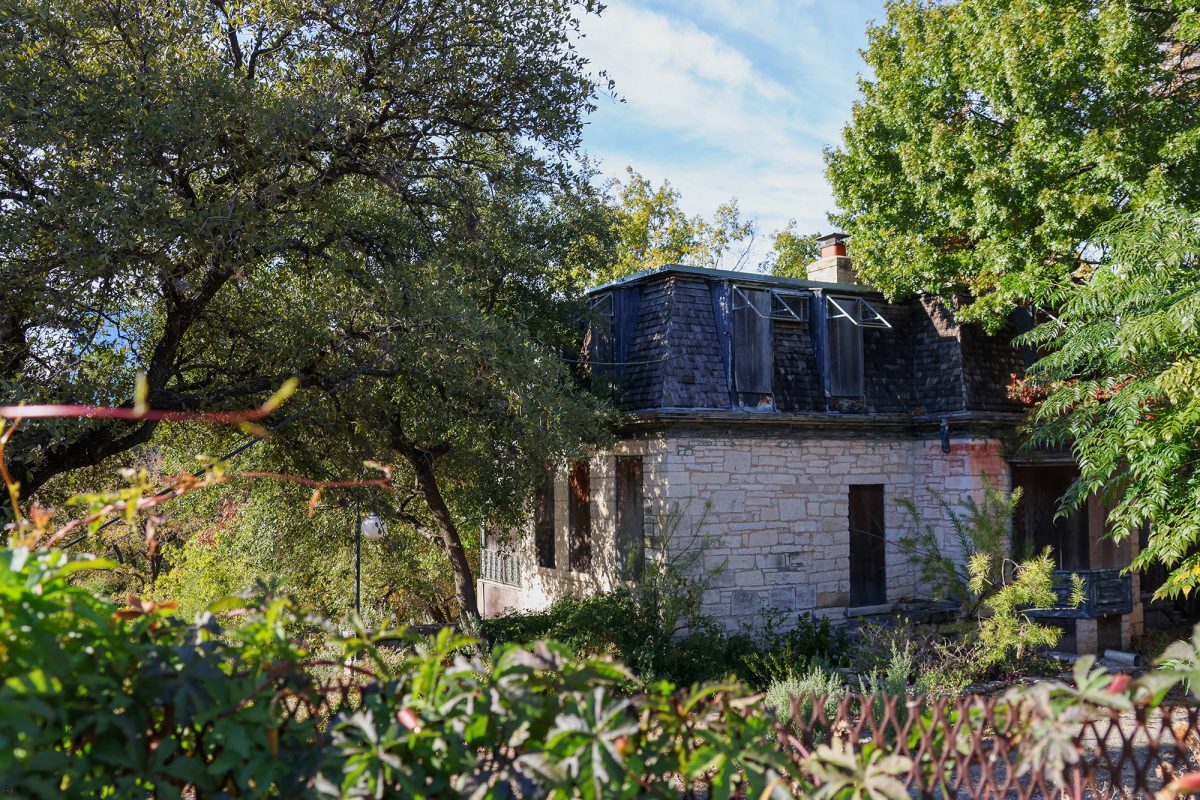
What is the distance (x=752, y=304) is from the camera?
13.0 m

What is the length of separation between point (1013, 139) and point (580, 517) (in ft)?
27.6

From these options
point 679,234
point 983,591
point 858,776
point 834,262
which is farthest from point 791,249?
point 858,776

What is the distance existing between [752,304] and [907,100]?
4.11 metres

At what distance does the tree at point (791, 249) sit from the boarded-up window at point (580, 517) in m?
15.2

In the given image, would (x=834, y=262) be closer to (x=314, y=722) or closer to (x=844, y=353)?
(x=844, y=353)

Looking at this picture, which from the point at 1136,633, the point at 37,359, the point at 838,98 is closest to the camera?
the point at 37,359

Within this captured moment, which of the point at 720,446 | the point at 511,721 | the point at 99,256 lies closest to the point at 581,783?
the point at 511,721

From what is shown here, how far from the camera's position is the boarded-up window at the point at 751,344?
12758mm

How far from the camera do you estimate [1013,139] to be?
1245 centimetres

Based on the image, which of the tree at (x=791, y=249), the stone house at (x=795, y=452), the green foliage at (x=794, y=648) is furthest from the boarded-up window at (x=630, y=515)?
the tree at (x=791, y=249)

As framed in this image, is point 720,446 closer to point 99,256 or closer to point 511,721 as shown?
point 99,256

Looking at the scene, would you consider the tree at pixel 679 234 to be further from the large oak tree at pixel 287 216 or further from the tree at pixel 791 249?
the large oak tree at pixel 287 216

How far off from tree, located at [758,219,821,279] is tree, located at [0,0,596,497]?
17.2 metres

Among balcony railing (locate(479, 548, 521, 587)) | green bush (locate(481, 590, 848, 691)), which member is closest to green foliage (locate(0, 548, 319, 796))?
green bush (locate(481, 590, 848, 691))
